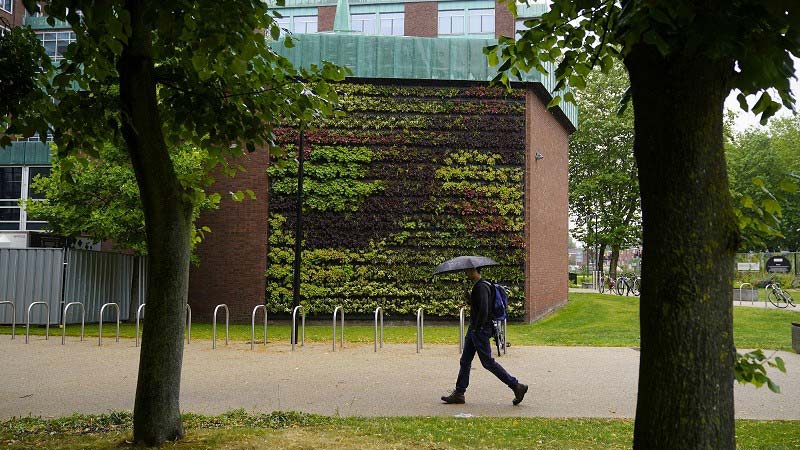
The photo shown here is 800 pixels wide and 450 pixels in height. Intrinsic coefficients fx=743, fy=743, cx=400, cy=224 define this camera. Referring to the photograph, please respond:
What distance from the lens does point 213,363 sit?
12.5 meters

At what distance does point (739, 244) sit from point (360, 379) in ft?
26.0

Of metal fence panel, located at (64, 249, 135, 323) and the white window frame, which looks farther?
the white window frame

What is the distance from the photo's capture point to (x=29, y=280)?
21.1m

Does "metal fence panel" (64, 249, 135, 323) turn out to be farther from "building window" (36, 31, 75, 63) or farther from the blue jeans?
the blue jeans

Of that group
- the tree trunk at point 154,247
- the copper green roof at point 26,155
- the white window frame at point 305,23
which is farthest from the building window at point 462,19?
the tree trunk at point 154,247

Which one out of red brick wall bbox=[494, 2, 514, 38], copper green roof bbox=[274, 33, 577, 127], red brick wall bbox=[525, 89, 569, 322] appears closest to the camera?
copper green roof bbox=[274, 33, 577, 127]

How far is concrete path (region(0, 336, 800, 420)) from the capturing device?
8508 mm

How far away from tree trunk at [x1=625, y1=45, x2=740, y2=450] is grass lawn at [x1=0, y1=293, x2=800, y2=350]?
13364 mm

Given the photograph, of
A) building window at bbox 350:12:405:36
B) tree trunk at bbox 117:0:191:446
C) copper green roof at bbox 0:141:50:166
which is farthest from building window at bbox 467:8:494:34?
tree trunk at bbox 117:0:191:446

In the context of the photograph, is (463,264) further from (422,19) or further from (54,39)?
(422,19)

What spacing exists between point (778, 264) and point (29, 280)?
34.1 meters

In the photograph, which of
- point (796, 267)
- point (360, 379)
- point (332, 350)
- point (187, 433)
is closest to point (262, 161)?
point (332, 350)

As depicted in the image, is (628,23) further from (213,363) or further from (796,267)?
(796,267)

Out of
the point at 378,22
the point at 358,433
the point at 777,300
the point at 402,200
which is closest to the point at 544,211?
the point at 402,200
